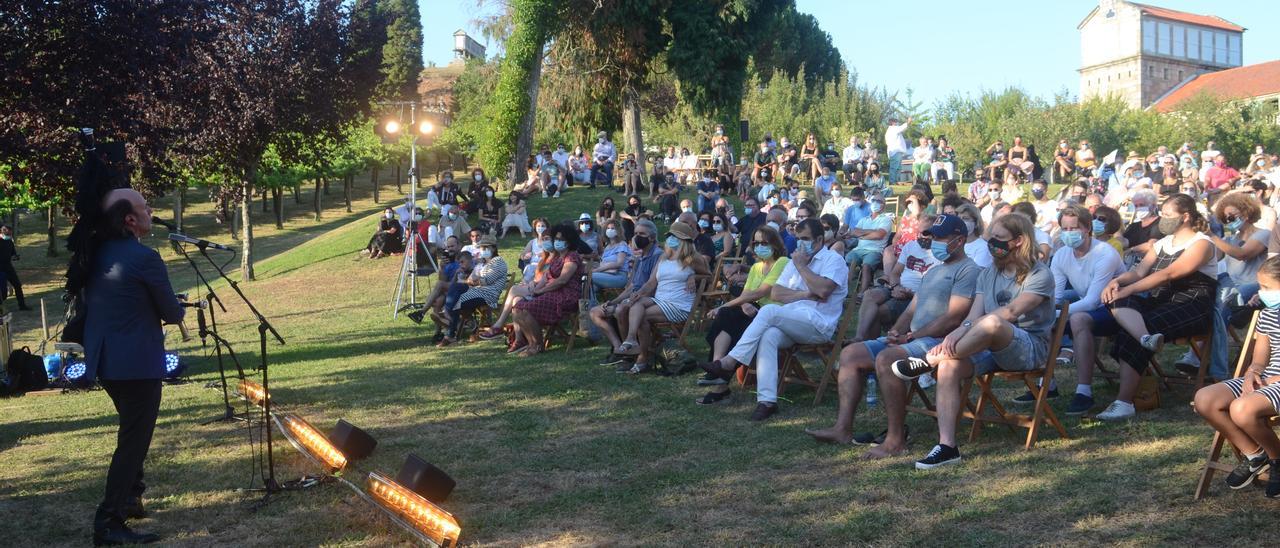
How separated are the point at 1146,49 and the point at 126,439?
101 metres

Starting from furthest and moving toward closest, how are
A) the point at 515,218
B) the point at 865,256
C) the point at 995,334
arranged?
the point at 515,218
the point at 865,256
the point at 995,334

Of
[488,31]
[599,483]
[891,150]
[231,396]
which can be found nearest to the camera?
[599,483]

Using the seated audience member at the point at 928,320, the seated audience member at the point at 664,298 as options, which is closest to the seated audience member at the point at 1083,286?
the seated audience member at the point at 928,320

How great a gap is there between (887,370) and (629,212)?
13177 mm

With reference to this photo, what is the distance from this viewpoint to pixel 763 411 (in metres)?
7.70

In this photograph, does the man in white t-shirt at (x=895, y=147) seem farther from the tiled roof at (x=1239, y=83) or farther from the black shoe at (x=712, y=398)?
the tiled roof at (x=1239, y=83)

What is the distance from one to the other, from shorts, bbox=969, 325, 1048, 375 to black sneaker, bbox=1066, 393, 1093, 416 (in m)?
0.78

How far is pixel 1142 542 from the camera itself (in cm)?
468

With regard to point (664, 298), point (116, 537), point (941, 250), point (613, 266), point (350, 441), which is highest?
point (941, 250)

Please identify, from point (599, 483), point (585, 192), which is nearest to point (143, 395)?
point (599, 483)

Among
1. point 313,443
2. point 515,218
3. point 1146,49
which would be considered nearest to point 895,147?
point 515,218

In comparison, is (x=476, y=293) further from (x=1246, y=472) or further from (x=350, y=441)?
(x=1246, y=472)

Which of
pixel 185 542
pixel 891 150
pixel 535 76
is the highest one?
pixel 535 76

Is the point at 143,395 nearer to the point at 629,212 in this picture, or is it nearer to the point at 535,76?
the point at 629,212
